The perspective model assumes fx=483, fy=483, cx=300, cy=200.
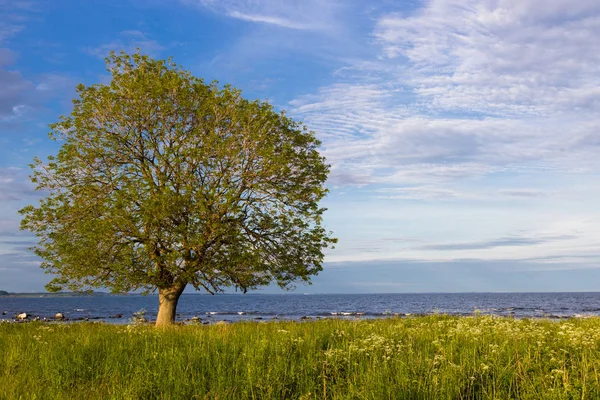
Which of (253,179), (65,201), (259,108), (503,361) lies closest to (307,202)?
(253,179)

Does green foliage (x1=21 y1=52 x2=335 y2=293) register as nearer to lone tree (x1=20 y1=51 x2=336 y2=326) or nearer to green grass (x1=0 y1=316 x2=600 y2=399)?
lone tree (x1=20 y1=51 x2=336 y2=326)

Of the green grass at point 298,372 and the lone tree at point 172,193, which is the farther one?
the lone tree at point 172,193

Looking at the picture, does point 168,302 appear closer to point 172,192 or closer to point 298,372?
point 172,192

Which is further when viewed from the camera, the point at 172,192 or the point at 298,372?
the point at 172,192

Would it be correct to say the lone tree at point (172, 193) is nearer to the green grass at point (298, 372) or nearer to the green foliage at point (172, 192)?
the green foliage at point (172, 192)

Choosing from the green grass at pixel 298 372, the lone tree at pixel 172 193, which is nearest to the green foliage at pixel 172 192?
the lone tree at pixel 172 193

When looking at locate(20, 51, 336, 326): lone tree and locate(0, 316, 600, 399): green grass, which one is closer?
locate(0, 316, 600, 399): green grass

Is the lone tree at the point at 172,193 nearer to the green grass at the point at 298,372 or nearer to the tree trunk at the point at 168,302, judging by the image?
the tree trunk at the point at 168,302

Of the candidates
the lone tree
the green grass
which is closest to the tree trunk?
the lone tree

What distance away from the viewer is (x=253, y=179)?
2298 cm

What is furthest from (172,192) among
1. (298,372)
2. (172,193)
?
(298,372)

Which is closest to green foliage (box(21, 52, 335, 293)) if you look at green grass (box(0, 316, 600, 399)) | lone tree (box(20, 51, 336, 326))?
lone tree (box(20, 51, 336, 326))

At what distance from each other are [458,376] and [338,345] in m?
3.47

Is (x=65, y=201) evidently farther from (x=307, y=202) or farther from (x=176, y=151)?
(x=307, y=202)
